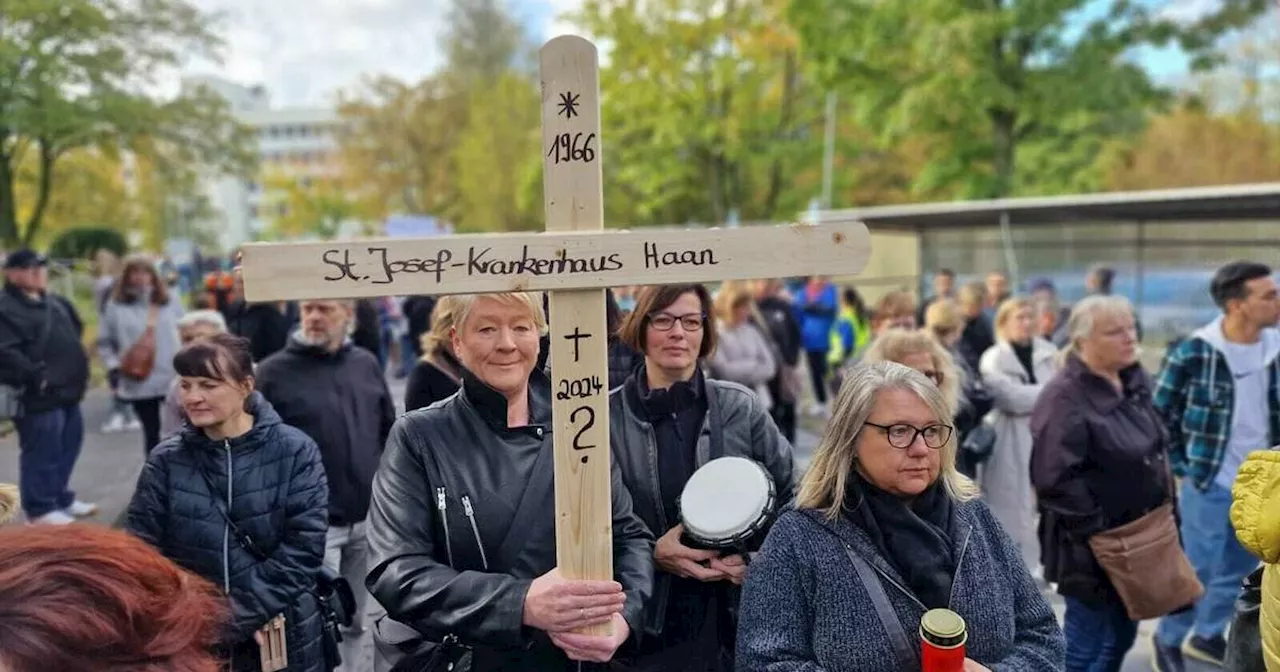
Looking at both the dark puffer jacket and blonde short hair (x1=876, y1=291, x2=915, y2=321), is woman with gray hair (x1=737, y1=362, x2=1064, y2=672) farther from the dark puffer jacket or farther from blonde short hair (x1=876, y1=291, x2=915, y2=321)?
blonde short hair (x1=876, y1=291, x2=915, y2=321)

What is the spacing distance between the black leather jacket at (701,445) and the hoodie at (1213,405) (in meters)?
2.32

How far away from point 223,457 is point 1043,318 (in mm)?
4858

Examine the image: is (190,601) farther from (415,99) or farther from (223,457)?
(415,99)

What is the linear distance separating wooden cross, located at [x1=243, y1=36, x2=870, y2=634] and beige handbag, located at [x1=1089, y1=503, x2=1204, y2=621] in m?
1.97

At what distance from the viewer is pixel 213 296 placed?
29.3ft

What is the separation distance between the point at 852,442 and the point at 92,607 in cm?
145

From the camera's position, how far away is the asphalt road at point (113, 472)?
4059 millimetres

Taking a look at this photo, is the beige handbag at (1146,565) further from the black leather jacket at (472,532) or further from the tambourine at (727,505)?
the black leather jacket at (472,532)

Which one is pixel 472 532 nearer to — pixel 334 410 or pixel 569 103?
pixel 569 103

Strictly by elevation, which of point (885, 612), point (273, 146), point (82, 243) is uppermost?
point (273, 146)

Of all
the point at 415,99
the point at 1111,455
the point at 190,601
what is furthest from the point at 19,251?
the point at 415,99

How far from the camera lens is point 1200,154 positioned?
82.5 ft

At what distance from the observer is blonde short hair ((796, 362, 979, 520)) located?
6.33 feet

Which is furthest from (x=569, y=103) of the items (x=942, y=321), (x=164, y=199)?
(x=164, y=199)
